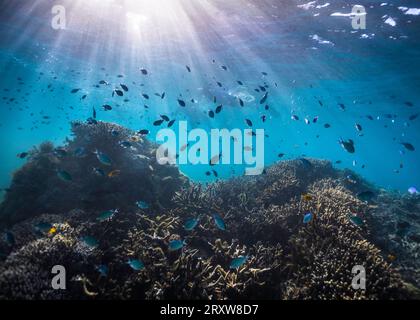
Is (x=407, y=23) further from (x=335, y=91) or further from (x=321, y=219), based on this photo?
(x=335, y=91)

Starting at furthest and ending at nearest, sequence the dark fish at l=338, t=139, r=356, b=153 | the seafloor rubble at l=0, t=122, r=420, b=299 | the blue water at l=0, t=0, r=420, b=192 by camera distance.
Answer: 1. the blue water at l=0, t=0, r=420, b=192
2. the dark fish at l=338, t=139, r=356, b=153
3. the seafloor rubble at l=0, t=122, r=420, b=299

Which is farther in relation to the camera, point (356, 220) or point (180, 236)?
point (180, 236)

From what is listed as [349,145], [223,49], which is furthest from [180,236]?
[223,49]

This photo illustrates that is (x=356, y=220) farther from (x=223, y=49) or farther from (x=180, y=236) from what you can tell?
(x=223, y=49)

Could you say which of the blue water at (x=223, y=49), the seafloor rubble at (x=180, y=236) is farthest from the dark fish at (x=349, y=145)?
the blue water at (x=223, y=49)

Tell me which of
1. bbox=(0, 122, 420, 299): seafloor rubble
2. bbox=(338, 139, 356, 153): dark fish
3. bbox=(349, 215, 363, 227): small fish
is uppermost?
bbox=(338, 139, 356, 153): dark fish

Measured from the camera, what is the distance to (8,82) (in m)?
39.8

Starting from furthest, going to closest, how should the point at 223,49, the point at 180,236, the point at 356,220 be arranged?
the point at 223,49 < the point at 180,236 < the point at 356,220

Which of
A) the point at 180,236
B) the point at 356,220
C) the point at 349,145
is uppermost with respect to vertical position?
the point at 349,145

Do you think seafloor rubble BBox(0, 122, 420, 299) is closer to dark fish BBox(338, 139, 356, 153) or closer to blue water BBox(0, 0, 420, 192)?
dark fish BBox(338, 139, 356, 153)

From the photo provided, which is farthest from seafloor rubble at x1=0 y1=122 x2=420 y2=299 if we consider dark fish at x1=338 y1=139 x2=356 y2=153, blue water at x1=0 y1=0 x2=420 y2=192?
blue water at x1=0 y1=0 x2=420 y2=192

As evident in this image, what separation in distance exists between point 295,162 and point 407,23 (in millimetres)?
11170

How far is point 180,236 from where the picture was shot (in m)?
8.55

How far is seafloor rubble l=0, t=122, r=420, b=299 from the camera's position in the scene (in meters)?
6.18
